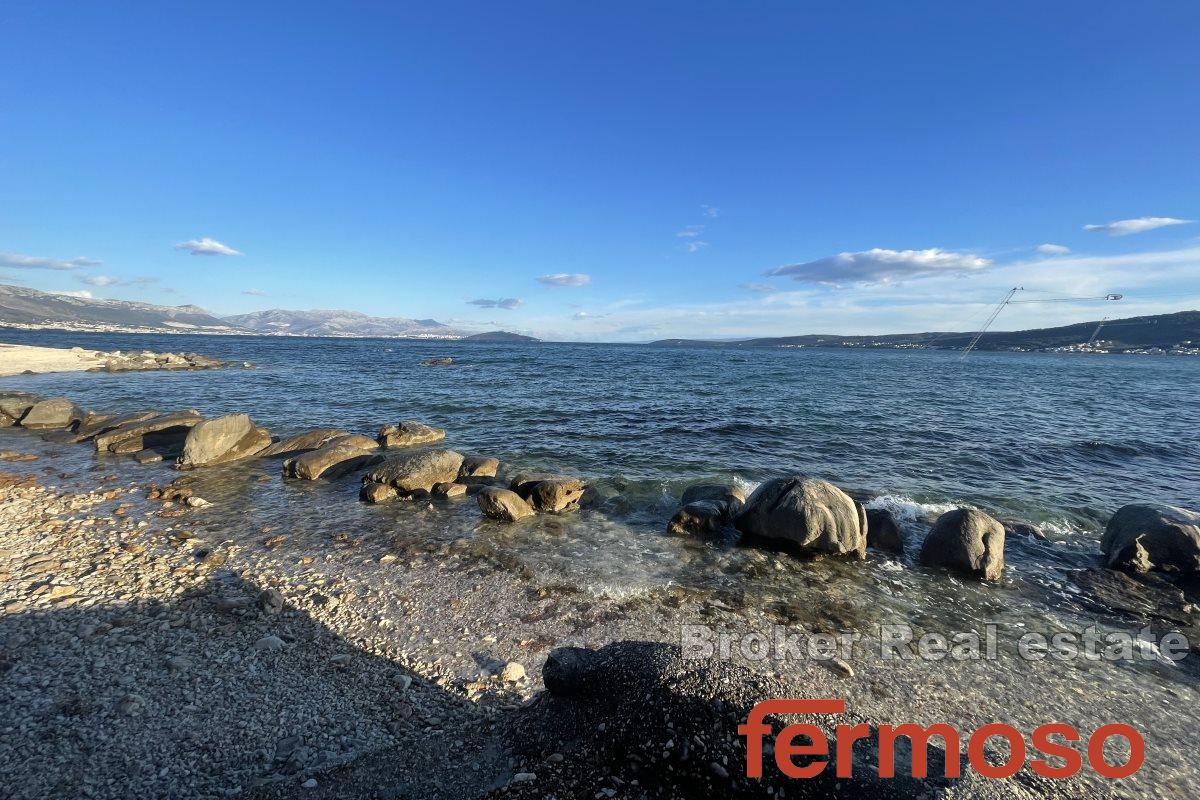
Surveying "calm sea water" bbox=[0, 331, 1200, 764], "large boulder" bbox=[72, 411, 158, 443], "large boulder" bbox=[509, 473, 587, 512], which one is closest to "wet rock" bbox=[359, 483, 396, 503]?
"calm sea water" bbox=[0, 331, 1200, 764]

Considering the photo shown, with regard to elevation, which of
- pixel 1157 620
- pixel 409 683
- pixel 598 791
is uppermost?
pixel 598 791

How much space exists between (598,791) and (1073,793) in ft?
17.7

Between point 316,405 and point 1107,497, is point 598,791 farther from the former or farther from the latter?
point 316,405

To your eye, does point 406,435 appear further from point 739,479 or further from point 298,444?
point 739,479

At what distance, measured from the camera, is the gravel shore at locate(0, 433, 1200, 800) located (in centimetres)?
489

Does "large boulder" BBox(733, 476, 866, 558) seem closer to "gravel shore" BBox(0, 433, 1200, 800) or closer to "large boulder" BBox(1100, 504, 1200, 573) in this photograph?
"gravel shore" BBox(0, 433, 1200, 800)

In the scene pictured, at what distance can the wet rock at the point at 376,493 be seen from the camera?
45.3 feet

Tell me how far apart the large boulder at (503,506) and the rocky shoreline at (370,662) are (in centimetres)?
6

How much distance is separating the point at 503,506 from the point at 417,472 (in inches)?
144

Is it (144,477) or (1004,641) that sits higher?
(144,477)

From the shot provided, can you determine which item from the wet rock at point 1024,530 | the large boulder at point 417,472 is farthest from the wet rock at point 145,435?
the wet rock at point 1024,530

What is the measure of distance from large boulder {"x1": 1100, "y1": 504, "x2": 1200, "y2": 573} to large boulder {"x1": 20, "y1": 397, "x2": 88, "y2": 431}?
1498 inches

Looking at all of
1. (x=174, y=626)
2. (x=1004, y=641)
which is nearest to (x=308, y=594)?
(x=174, y=626)

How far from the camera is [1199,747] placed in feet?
19.8
